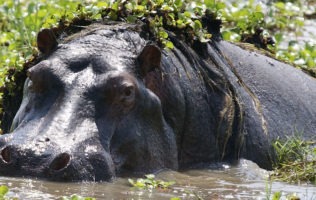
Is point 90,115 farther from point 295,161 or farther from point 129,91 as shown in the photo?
point 295,161

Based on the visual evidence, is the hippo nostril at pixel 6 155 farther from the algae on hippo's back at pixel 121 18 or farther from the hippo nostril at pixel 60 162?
the algae on hippo's back at pixel 121 18

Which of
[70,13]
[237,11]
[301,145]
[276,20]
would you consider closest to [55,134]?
[70,13]

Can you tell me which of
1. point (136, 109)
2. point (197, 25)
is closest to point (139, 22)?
point (197, 25)

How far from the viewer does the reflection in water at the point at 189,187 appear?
18.4ft

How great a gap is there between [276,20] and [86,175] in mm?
6588

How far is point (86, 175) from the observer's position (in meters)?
5.90

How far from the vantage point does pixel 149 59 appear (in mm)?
6879

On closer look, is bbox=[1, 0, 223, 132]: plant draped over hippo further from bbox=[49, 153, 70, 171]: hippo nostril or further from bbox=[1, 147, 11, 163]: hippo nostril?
bbox=[49, 153, 70, 171]: hippo nostril

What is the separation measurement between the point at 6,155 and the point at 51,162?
0.33 meters

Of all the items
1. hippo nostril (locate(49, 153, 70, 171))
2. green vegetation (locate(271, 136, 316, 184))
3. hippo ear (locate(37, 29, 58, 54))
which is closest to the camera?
hippo nostril (locate(49, 153, 70, 171))

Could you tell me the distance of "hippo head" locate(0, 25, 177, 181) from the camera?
5891 mm

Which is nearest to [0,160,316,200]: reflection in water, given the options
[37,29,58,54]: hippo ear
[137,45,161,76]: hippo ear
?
[137,45,161,76]: hippo ear

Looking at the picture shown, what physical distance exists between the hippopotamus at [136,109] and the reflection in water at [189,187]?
0.11 meters

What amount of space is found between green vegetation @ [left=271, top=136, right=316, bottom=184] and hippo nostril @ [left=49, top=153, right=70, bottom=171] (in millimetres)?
1633
